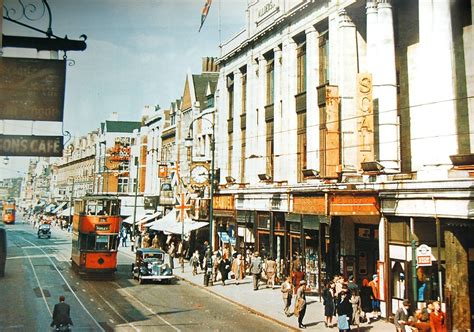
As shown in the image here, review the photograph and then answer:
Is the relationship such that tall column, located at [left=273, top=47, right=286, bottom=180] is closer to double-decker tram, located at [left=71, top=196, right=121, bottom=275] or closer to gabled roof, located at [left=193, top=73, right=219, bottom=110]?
double-decker tram, located at [left=71, top=196, right=121, bottom=275]

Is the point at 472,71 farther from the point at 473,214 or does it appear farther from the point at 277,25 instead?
the point at 277,25

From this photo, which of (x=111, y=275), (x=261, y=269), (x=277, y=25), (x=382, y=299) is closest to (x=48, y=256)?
(x=111, y=275)

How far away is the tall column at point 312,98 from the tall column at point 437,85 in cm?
867

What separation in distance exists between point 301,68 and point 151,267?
47.6ft

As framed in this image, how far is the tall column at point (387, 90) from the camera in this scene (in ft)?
72.8

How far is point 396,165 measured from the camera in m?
22.2

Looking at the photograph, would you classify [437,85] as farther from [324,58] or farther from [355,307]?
[324,58]

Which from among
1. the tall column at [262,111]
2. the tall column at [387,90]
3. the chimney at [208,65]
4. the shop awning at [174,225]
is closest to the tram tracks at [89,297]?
the shop awning at [174,225]

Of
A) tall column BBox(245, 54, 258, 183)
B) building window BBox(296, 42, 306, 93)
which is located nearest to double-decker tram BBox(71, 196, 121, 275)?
tall column BBox(245, 54, 258, 183)

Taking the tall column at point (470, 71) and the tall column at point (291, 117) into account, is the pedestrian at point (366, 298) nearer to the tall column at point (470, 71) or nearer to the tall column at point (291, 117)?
the tall column at point (470, 71)

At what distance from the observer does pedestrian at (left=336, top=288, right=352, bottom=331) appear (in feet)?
58.9

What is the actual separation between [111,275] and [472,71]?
73.7ft

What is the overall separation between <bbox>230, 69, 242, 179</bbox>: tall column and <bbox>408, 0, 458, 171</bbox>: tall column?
814 inches

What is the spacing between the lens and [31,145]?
35.2 feet
